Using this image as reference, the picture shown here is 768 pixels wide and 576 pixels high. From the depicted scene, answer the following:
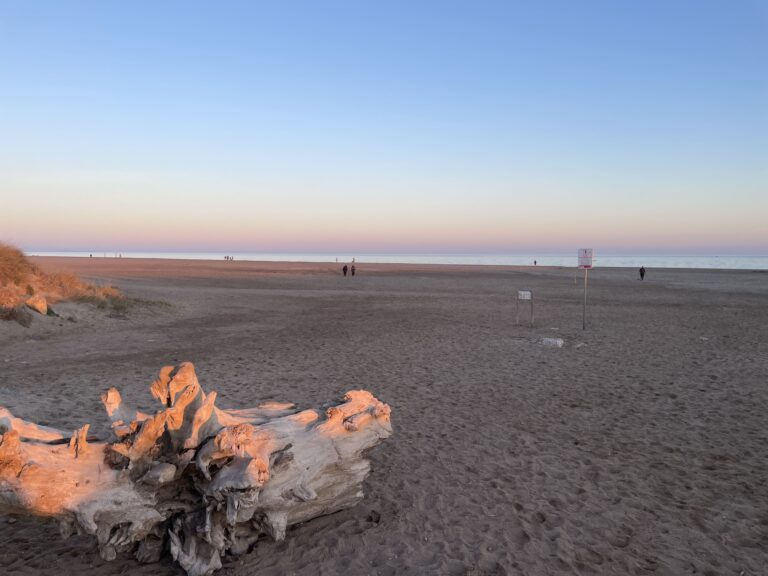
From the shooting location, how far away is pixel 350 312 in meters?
21.6

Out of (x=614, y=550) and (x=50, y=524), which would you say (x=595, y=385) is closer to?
(x=614, y=550)

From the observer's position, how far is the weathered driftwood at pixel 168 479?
3.64 metres

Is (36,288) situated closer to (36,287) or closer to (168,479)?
(36,287)

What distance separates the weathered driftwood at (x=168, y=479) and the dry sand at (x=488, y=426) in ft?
0.96

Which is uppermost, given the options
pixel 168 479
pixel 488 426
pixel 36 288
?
pixel 36 288

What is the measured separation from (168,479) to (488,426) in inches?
190

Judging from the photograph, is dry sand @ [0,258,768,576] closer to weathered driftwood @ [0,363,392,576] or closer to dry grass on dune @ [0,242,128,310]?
weathered driftwood @ [0,363,392,576]

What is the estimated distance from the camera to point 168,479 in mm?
3893

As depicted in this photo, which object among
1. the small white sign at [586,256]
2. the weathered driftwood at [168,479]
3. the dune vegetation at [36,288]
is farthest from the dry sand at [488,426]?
the small white sign at [586,256]

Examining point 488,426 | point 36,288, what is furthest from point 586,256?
point 36,288

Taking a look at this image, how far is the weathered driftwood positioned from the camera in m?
3.64

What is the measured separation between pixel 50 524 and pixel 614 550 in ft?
16.2

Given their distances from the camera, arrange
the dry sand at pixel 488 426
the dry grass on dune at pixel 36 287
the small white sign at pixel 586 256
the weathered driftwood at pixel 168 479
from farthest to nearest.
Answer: the small white sign at pixel 586 256 < the dry grass on dune at pixel 36 287 < the dry sand at pixel 488 426 < the weathered driftwood at pixel 168 479

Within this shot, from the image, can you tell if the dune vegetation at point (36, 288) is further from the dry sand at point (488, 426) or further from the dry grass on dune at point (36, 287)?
the dry sand at point (488, 426)
